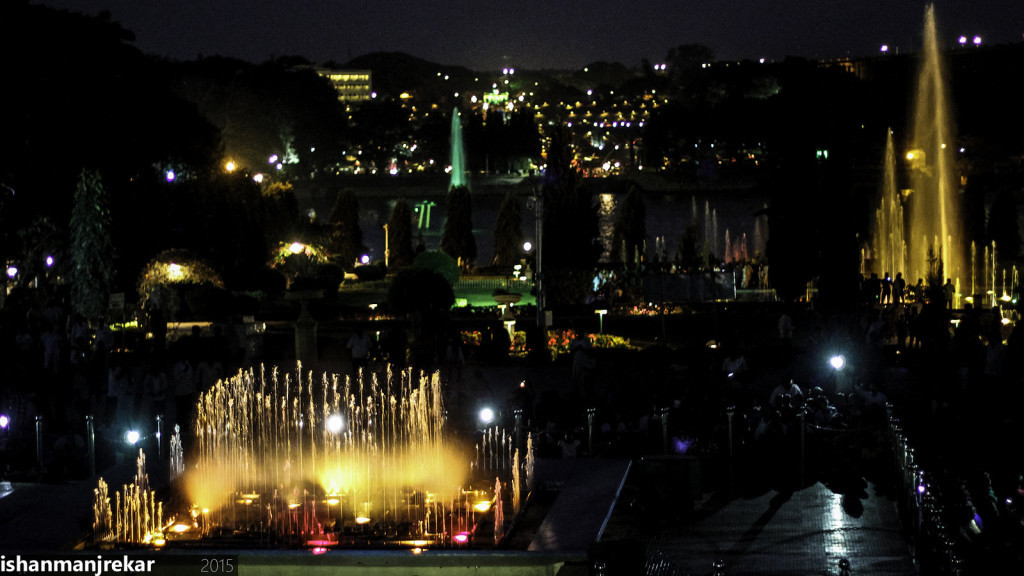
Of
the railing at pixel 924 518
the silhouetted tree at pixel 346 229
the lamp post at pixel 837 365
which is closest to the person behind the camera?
the railing at pixel 924 518

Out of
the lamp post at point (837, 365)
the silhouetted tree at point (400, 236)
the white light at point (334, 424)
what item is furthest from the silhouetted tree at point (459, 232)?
the white light at point (334, 424)

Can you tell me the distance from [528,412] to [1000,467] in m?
6.20

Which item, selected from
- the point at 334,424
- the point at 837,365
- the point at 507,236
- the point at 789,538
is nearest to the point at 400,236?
the point at 507,236

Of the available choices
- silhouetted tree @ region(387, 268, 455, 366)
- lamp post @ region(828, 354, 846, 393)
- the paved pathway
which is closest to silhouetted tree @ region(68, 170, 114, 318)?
silhouetted tree @ region(387, 268, 455, 366)

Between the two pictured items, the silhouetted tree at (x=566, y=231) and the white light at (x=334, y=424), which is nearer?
the white light at (x=334, y=424)

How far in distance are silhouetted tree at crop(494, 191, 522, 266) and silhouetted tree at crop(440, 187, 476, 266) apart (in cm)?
97

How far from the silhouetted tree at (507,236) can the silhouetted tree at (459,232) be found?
3.19 ft

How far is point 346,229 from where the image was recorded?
50.1 m

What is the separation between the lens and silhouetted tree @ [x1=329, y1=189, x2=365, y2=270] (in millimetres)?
49438

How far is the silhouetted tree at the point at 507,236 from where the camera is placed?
155 ft

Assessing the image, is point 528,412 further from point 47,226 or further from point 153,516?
point 47,226

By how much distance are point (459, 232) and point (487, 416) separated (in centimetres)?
3100

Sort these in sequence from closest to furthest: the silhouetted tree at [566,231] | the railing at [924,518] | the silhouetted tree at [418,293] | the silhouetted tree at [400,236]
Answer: the railing at [924,518]
the silhouetted tree at [418,293]
the silhouetted tree at [566,231]
the silhouetted tree at [400,236]

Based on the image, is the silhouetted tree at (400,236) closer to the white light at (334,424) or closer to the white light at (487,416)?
the white light at (487,416)
